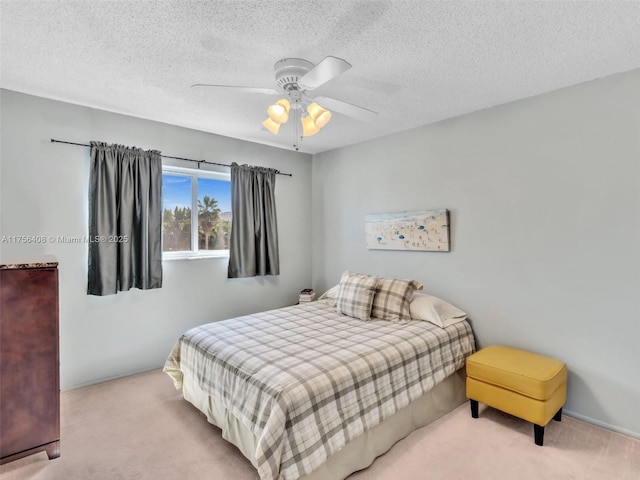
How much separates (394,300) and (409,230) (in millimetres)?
848

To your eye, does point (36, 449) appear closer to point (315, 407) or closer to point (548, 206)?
point (315, 407)

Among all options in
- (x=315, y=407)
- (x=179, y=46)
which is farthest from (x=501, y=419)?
(x=179, y=46)

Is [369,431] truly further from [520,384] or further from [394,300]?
[394,300]

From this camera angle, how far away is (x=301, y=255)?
Result: 4.54 metres

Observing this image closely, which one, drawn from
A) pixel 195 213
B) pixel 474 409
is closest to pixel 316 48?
pixel 195 213

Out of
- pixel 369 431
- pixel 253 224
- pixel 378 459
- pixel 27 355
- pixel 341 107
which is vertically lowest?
pixel 378 459

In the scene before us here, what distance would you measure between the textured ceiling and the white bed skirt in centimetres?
226

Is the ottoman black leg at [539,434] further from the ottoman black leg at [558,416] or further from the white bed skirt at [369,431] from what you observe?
the white bed skirt at [369,431]

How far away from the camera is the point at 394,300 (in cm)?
301

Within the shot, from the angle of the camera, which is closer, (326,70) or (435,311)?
(326,70)

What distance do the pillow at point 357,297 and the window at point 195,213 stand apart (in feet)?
4.93

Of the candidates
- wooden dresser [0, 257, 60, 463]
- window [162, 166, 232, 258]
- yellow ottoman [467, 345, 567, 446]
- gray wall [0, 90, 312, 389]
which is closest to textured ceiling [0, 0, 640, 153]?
gray wall [0, 90, 312, 389]

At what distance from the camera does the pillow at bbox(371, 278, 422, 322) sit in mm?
2963

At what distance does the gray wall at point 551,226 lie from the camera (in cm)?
227
